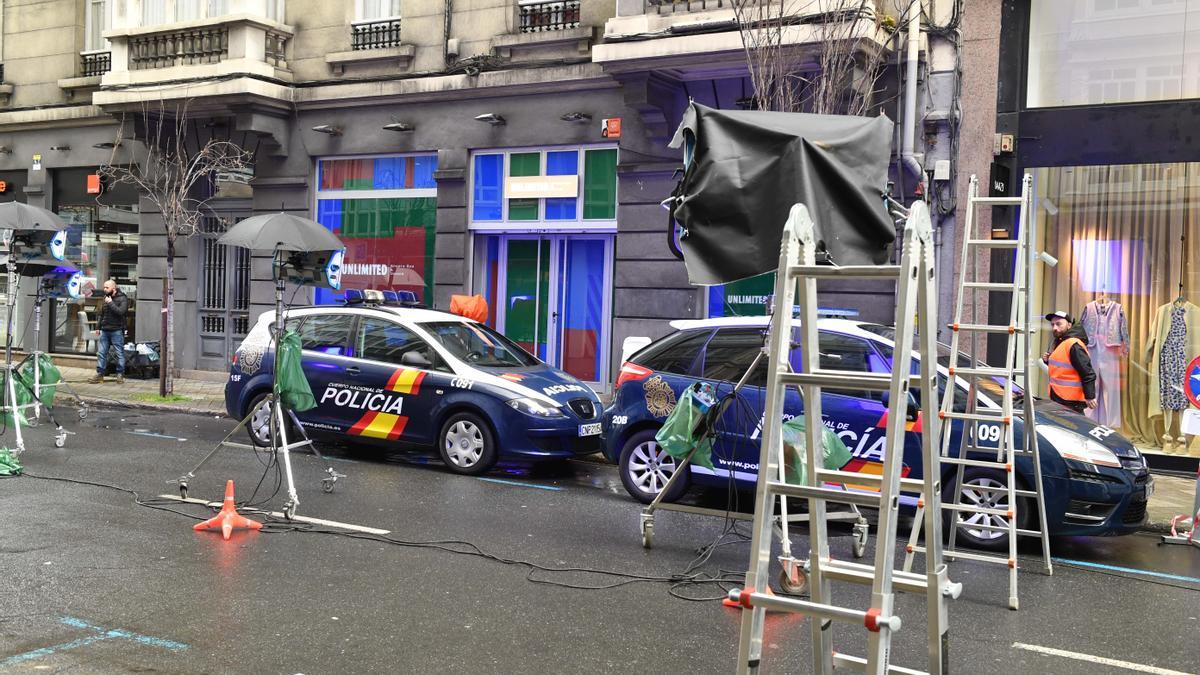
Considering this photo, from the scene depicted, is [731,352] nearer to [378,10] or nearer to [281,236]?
[281,236]

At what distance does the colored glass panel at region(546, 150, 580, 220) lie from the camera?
1731 centimetres

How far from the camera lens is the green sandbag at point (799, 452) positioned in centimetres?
718

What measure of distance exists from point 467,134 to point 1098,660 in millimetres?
13945

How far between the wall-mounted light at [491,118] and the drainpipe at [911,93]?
21.0 feet

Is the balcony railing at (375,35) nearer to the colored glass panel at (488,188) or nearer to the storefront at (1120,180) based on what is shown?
the colored glass panel at (488,188)

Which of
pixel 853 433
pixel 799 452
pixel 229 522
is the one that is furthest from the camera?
pixel 853 433

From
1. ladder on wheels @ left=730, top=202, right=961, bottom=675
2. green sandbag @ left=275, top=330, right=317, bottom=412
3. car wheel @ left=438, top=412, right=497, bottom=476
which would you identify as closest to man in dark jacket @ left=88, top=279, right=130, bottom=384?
car wheel @ left=438, top=412, right=497, bottom=476

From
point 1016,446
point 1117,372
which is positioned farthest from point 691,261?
point 1117,372

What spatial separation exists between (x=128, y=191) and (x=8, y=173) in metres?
3.65

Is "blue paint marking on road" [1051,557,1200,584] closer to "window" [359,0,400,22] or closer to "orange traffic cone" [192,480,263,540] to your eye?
"orange traffic cone" [192,480,263,540]

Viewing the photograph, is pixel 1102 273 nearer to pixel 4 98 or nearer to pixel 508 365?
pixel 508 365

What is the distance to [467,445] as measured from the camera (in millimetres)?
11586

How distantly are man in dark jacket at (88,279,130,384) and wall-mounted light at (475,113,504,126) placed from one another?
25.4 feet

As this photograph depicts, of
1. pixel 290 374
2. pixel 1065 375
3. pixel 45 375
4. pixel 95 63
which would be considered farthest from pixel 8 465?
pixel 95 63
